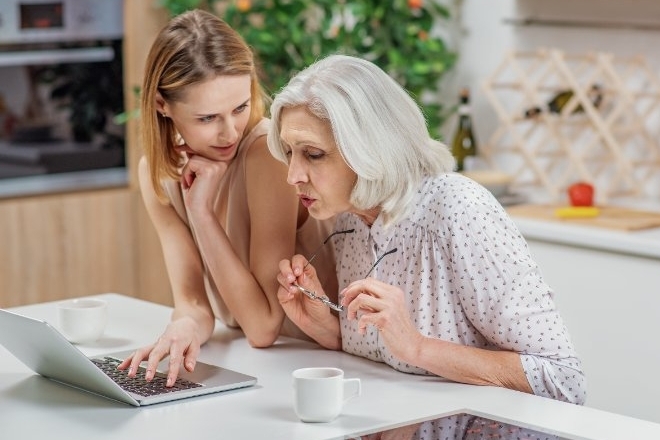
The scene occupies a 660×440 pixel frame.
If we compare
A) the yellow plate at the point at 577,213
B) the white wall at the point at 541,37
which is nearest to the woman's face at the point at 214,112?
the yellow plate at the point at 577,213

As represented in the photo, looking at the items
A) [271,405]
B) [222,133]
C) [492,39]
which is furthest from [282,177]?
[492,39]

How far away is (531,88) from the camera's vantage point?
377 centimetres

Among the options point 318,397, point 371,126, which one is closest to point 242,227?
point 371,126

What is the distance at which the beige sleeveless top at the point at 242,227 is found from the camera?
2.35 meters

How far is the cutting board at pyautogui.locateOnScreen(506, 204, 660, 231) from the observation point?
3217 mm

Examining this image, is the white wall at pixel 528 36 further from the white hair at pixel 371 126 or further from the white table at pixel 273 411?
the white table at pixel 273 411

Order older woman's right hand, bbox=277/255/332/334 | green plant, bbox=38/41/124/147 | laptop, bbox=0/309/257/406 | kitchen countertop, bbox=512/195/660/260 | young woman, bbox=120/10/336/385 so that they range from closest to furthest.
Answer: laptop, bbox=0/309/257/406 < older woman's right hand, bbox=277/255/332/334 < young woman, bbox=120/10/336/385 < kitchen countertop, bbox=512/195/660/260 < green plant, bbox=38/41/124/147

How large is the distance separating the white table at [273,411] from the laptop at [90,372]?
0.06 feet

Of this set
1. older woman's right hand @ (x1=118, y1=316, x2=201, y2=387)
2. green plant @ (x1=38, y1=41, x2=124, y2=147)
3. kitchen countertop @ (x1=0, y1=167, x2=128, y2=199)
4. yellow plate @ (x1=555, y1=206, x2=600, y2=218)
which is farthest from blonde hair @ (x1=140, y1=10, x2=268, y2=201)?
green plant @ (x1=38, y1=41, x2=124, y2=147)

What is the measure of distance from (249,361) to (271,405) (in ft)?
1.00

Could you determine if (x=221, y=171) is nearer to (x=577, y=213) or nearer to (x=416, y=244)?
(x=416, y=244)

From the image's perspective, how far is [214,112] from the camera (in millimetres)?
2227

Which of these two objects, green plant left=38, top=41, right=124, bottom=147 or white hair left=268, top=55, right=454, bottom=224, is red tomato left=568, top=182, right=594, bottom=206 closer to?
white hair left=268, top=55, right=454, bottom=224

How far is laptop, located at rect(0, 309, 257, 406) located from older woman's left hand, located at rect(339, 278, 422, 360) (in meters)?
0.21
